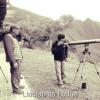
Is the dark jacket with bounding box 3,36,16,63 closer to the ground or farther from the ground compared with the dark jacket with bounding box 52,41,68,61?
farther from the ground

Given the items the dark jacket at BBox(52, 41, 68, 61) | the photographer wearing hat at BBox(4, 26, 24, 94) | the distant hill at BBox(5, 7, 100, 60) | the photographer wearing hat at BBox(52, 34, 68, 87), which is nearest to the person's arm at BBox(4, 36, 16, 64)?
the photographer wearing hat at BBox(4, 26, 24, 94)

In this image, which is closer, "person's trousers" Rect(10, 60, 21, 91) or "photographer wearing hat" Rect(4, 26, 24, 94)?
"photographer wearing hat" Rect(4, 26, 24, 94)

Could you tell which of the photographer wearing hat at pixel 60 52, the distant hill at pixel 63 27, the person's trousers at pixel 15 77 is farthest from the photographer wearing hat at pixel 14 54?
the distant hill at pixel 63 27

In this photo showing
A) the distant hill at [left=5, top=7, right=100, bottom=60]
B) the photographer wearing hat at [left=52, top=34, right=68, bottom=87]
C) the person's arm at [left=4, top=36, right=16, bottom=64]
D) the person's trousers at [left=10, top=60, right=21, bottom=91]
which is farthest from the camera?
the distant hill at [left=5, top=7, right=100, bottom=60]

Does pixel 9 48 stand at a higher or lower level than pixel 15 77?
higher

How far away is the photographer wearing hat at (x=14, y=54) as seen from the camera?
1509 cm

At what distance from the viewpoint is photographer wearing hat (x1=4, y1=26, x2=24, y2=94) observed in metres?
15.1

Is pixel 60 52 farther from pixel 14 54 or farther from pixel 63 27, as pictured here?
pixel 63 27

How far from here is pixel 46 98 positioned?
15.6 meters

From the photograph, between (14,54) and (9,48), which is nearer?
(9,48)

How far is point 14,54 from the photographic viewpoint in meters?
15.3

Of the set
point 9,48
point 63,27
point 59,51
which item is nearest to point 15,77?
point 9,48

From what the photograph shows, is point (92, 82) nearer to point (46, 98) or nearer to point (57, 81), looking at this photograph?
point (57, 81)

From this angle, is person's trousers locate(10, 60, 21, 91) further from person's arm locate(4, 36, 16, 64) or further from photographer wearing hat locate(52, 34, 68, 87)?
photographer wearing hat locate(52, 34, 68, 87)
